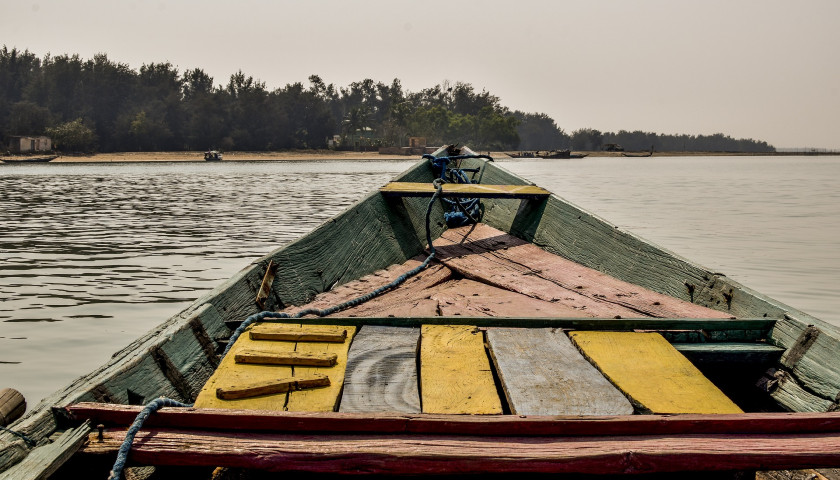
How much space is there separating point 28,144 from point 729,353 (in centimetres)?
7915

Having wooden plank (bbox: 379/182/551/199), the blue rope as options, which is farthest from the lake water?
the blue rope

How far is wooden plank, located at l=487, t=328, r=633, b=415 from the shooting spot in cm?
161

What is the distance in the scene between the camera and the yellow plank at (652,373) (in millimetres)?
1660

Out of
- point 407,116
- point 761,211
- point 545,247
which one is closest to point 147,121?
point 407,116

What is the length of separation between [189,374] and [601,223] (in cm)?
281

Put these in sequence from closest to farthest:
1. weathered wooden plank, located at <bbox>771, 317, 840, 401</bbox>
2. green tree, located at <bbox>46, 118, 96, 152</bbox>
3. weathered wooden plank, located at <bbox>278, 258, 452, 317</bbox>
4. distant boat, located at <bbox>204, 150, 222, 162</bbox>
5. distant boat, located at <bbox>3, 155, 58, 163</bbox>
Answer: weathered wooden plank, located at <bbox>771, 317, 840, 401</bbox>, weathered wooden plank, located at <bbox>278, 258, 452, 317</bbox>, distant boat, located at <bbox>3, 155, 58, 163</bbox>, green tree, located at <bbox>46, 118, 96, 152</bbox>, distant boat, located at <bbox>204, 150, 222, 162</bbox>

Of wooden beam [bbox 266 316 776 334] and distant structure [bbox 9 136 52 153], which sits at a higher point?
distant structure [bbox 9 136 52 153]

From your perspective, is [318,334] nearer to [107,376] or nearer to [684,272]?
[107,376]

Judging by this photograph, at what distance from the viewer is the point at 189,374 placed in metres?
1.98

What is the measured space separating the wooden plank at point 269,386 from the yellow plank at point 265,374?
0.04 feet

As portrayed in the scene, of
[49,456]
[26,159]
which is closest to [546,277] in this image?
[49,456]

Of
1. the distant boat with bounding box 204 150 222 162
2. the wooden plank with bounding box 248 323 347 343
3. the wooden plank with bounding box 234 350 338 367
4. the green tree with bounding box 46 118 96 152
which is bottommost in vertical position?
the wooden plank with bounding box 234 350 338 367

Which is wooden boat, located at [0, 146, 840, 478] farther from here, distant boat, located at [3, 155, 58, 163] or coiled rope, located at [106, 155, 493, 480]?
distant boat, located at [3, 155, 58, 163]

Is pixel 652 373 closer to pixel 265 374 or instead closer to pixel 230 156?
pixel 265 374
